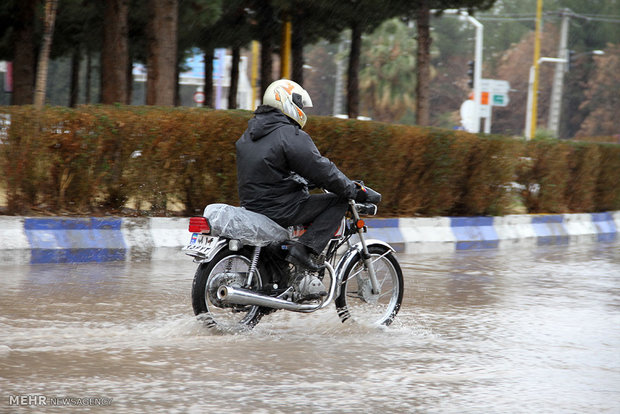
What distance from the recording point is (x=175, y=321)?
288 inches

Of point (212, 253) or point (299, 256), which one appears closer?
point (212, 253)

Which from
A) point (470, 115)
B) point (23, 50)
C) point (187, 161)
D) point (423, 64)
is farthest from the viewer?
point (470, 115)

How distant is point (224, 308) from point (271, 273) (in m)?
0.46

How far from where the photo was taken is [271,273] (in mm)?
7172

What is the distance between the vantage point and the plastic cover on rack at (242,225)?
22.3 feet

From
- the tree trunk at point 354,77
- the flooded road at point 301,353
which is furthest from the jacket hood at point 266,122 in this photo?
the tree trunk at point 354,77

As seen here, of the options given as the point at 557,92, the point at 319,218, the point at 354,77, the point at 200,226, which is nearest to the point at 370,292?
the point at 319,218

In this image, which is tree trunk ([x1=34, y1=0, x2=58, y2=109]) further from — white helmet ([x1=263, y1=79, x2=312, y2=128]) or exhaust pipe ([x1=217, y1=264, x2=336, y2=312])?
exhaust pipe ([x1=217, y1=264, x2=336, y2=312])

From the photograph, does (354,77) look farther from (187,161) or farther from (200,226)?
(200,226)

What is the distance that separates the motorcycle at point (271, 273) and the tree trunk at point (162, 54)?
8210mm

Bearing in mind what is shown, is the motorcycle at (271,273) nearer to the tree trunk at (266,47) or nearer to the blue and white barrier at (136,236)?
the blue and white barrier at (136,236)

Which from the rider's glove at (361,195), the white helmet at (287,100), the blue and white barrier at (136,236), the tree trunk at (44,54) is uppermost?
the tree trunk at (44,54)

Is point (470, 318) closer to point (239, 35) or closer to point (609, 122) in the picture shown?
point (239, 35)

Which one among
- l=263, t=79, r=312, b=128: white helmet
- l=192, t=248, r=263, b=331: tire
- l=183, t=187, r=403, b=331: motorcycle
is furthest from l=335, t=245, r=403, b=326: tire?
l=263, t=79, r=312, b=128: white helmet
